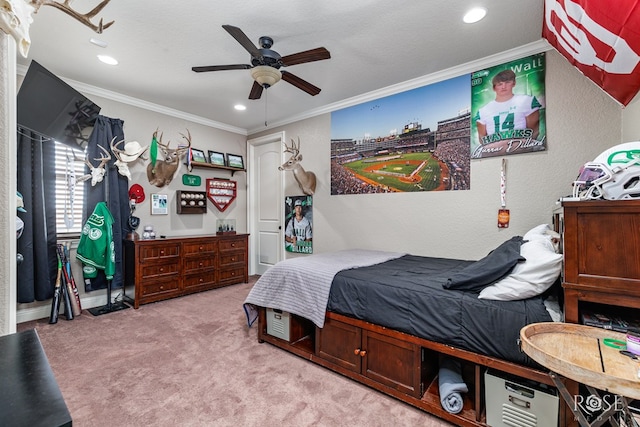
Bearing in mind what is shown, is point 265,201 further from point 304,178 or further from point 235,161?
point 304,178

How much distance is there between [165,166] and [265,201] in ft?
5.64

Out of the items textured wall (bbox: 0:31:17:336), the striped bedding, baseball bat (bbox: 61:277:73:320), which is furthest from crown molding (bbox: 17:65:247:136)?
textured wall (bbox: 0:31:17:336)

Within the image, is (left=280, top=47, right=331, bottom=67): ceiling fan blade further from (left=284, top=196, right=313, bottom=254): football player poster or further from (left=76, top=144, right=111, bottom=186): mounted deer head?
(left=76, top=144, right=111, bottom=186): mounted deer head

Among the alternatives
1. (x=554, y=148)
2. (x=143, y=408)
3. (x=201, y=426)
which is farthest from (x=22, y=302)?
(x=554, y=148)

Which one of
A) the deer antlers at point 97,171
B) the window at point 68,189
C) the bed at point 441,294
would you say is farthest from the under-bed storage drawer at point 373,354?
the window at point 68,189

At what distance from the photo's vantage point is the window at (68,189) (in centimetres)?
346

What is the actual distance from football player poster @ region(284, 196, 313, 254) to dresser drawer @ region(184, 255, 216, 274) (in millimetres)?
1174

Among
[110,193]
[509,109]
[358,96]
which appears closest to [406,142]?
[358,96]

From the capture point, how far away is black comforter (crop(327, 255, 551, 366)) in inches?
61.1

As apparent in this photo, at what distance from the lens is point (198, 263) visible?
13.9 ft

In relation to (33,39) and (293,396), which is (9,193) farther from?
(33,39)

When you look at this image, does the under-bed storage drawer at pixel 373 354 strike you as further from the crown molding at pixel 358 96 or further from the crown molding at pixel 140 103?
the crown molding at pixel 140 103

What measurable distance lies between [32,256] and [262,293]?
265cm

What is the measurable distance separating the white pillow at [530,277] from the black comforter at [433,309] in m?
0.05
